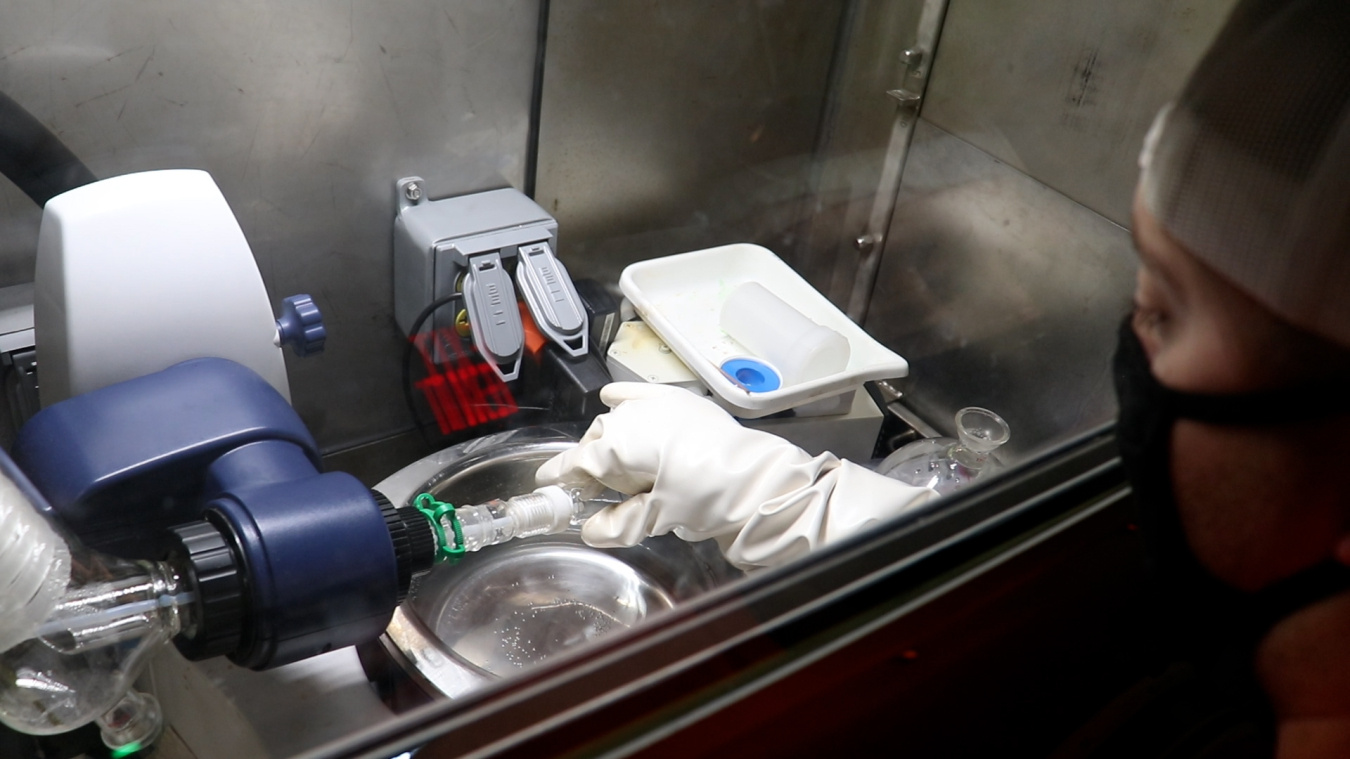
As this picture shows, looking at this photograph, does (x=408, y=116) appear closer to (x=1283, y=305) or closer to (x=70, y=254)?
(x=70, y=254)

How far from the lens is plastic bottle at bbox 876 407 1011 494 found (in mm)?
1075

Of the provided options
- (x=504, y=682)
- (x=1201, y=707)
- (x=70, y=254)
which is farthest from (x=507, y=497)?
(x=1201, y=707)

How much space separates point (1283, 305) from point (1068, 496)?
27 cm

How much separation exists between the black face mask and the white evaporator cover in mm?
818

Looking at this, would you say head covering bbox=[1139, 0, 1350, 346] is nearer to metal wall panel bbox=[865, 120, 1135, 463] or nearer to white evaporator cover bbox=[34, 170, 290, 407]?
metal wall panel bbox=[865, 120, 1135, 463]

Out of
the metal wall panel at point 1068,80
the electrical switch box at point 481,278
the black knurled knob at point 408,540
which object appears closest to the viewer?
the black knurled knob at point 408,540

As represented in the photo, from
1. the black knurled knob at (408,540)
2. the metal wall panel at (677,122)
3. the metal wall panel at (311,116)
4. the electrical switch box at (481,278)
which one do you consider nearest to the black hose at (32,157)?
the metal wall panel at (311,116)

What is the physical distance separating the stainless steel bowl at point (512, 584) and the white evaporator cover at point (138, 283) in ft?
0.86

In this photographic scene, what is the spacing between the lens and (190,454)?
82 cm

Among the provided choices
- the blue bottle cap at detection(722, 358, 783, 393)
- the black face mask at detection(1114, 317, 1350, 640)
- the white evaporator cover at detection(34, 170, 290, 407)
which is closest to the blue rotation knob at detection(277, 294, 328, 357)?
the white evaporator cover at detection(34, 170, 290, 407)

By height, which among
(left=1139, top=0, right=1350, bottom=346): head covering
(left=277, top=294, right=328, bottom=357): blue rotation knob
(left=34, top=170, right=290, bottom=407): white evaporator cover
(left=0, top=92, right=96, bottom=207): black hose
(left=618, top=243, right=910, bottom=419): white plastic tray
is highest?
(left=1139, top=0, right=1350, bottom=346): head covering

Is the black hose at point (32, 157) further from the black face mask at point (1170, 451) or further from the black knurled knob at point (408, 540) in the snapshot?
the black face mask at point (1170, 451)

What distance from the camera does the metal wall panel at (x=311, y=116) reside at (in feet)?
3.36

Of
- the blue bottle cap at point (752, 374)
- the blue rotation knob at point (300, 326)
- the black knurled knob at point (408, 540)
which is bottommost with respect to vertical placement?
the blue bottle cap at point (752, 374)
